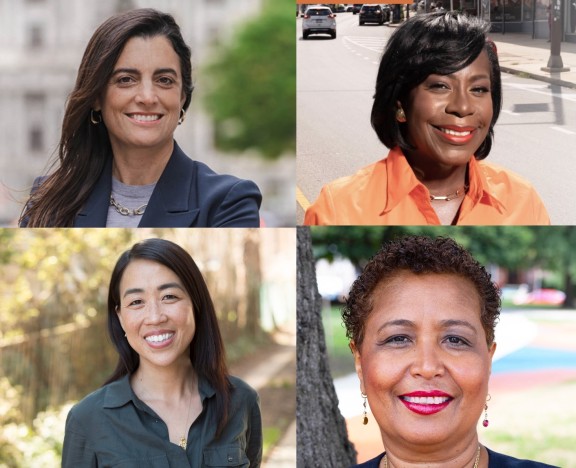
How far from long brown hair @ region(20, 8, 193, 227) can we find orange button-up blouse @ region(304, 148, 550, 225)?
2.20 feet

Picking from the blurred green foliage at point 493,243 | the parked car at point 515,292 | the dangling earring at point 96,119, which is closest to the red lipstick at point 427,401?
the blurred green foliage at point 493,243

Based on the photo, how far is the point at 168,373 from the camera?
10.9 ft

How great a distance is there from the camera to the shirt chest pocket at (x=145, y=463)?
315 centimetres

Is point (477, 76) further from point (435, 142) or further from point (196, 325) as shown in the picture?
point (196, 325)

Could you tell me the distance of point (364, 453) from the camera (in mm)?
3963

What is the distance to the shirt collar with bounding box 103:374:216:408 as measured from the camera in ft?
10.4

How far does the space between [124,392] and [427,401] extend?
1.13 meters

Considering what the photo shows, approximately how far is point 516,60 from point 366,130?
0.62 metres

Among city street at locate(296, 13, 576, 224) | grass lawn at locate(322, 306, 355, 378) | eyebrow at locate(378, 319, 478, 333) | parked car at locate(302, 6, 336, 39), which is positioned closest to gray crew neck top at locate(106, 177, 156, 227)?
city street at locate(296, 13, 576, 224)

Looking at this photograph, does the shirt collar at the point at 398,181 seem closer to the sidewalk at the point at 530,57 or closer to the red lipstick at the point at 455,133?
the red lipstick at the point at 455,133

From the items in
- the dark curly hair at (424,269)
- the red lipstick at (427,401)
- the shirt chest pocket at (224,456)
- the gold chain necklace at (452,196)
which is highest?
the gold chain necklace at (452,196)

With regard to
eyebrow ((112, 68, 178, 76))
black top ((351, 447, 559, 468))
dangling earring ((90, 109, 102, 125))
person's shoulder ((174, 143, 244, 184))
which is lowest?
black top ((351, 447, 559, 468))

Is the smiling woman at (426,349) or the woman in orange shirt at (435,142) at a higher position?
the woman in orange shirt at (435,142)

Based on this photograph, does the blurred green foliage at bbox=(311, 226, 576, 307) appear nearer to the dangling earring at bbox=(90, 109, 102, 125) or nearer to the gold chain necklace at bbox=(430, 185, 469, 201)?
the gold chain necklace at bbox=(430, 185, 469, 201)
